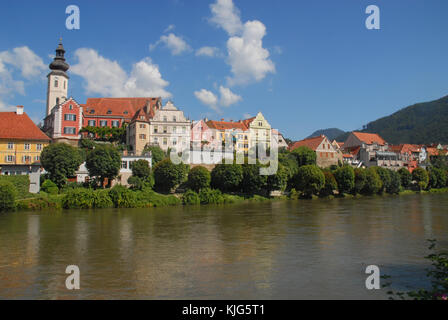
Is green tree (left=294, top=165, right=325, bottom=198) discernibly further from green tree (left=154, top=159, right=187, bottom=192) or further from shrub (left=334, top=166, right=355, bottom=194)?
green tree (left=154, top=159, right=187, bottom=192)

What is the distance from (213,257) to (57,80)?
59.5m

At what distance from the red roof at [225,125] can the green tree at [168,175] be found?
27494 mm

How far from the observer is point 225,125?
76.8m

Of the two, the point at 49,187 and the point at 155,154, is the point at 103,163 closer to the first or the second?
the point at 49,187

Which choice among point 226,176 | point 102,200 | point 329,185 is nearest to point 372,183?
point 329,185

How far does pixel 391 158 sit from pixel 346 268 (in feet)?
271

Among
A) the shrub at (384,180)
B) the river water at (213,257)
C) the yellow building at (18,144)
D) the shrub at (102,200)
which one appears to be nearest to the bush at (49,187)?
the yellow building at (18,144)

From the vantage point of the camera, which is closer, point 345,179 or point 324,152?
point 345,179

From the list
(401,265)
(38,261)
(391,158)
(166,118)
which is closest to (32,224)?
(38,261)

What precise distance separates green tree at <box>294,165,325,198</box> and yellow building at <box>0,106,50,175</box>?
3744 centimetres

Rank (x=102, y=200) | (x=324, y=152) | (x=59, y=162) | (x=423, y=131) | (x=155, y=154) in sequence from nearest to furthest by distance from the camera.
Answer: (x=102, y=200) → (x=59, y=162) → (x=155, y=154) → (x=324, y=152) → (x=423, y=131)

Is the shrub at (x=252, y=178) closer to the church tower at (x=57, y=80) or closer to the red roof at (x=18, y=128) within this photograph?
the red roof at (x=18, y=128)

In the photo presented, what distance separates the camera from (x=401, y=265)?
1478cm

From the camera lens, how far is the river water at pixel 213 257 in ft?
39.3
